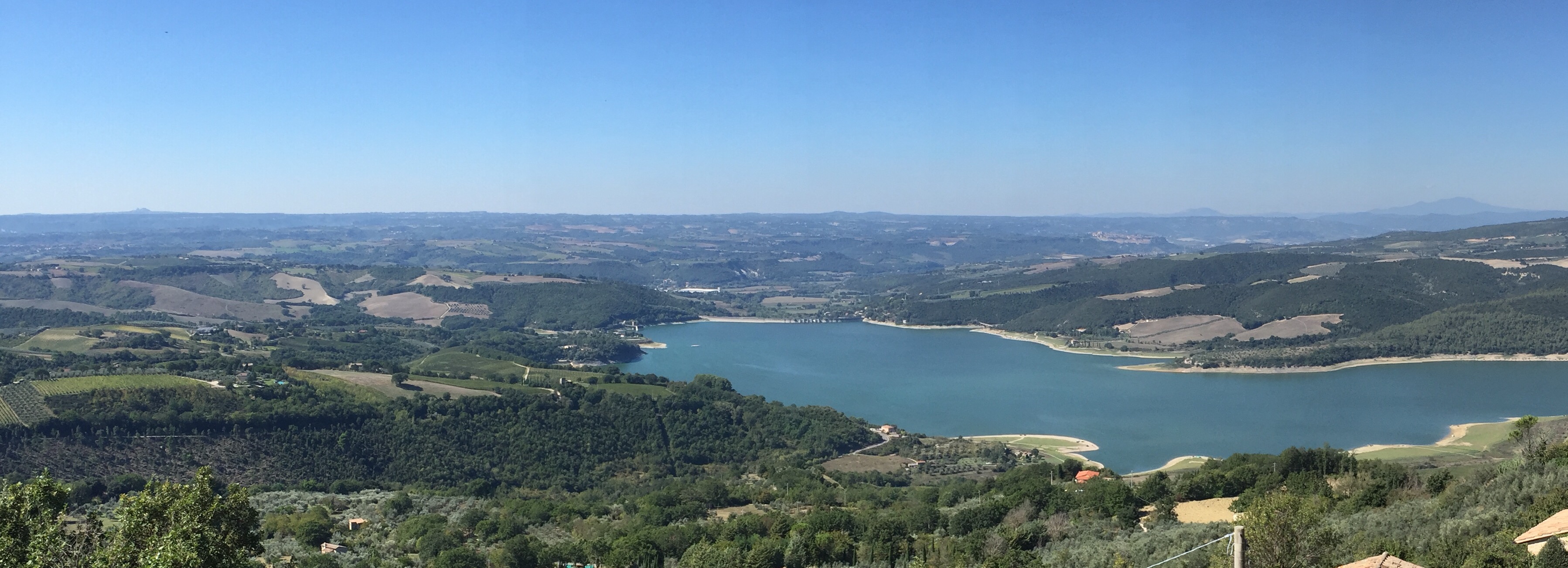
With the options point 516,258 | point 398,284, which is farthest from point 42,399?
point 516,258

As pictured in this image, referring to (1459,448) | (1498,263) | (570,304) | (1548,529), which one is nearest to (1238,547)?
(1548,529)

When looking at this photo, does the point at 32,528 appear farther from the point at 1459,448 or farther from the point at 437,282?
the point at 437,282

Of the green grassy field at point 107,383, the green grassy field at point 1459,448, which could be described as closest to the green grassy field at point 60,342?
the green grassy field at point 107,383

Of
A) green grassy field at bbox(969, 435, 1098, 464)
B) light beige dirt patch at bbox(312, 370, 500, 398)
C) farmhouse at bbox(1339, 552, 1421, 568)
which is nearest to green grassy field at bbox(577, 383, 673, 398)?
light beige dirt patch at bbox(312, 370, 500, 398)

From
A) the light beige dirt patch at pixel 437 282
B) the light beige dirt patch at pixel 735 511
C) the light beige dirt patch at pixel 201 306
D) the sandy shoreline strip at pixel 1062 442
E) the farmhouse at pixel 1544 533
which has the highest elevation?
the farmhouse at pixel 1544 533

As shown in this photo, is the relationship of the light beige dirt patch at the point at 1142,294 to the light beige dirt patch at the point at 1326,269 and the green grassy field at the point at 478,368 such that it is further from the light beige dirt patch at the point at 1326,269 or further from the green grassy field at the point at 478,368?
the green grassy field at the point at 478,368

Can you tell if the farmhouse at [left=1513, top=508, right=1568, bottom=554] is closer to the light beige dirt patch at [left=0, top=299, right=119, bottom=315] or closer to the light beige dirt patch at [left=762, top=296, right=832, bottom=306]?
the light beige dirt patch at [left=0, top=299, right=119, bottom=315]

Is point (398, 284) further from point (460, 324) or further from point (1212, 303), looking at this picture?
point (1212, 303)
